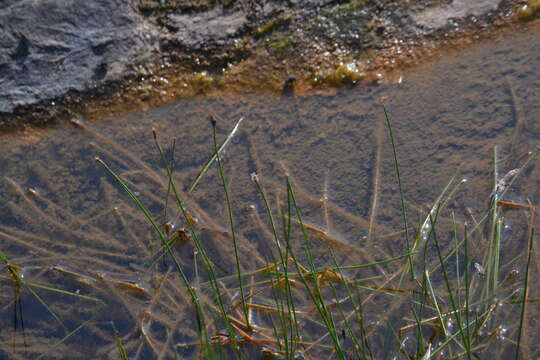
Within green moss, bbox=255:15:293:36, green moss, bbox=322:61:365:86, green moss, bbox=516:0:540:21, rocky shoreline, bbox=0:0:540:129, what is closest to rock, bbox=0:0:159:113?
rocky shoreline, bbox=0:0:540:129

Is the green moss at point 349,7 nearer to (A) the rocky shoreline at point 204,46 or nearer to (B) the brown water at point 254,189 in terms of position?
(A) the rocky shoreline at point 204,46

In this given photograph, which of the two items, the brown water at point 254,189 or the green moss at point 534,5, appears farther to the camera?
the green moss at point 534,5

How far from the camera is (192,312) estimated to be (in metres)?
1.76

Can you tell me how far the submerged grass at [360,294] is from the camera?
1.62m

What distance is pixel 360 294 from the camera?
173 cm

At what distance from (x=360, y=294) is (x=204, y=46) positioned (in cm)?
100

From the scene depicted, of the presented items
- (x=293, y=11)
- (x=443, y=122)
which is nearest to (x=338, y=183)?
(x=443, y=122)

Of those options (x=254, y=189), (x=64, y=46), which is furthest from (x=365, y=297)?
(x=64, y=46)

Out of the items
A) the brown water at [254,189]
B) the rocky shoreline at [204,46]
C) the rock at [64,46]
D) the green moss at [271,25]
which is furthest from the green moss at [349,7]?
the rock at [64,46]

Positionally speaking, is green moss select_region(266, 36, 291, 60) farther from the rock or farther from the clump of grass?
the clump of grass

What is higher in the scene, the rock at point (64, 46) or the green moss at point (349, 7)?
the green moss at point (349, 7)

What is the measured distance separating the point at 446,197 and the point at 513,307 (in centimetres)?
36

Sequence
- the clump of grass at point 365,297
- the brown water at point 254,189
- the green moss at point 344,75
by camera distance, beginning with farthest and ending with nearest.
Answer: the green moss at point 344,75 < the brown water at point 254,189 < the clump of grass at point 365,297

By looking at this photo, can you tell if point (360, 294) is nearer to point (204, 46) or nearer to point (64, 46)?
point (204, 46)
